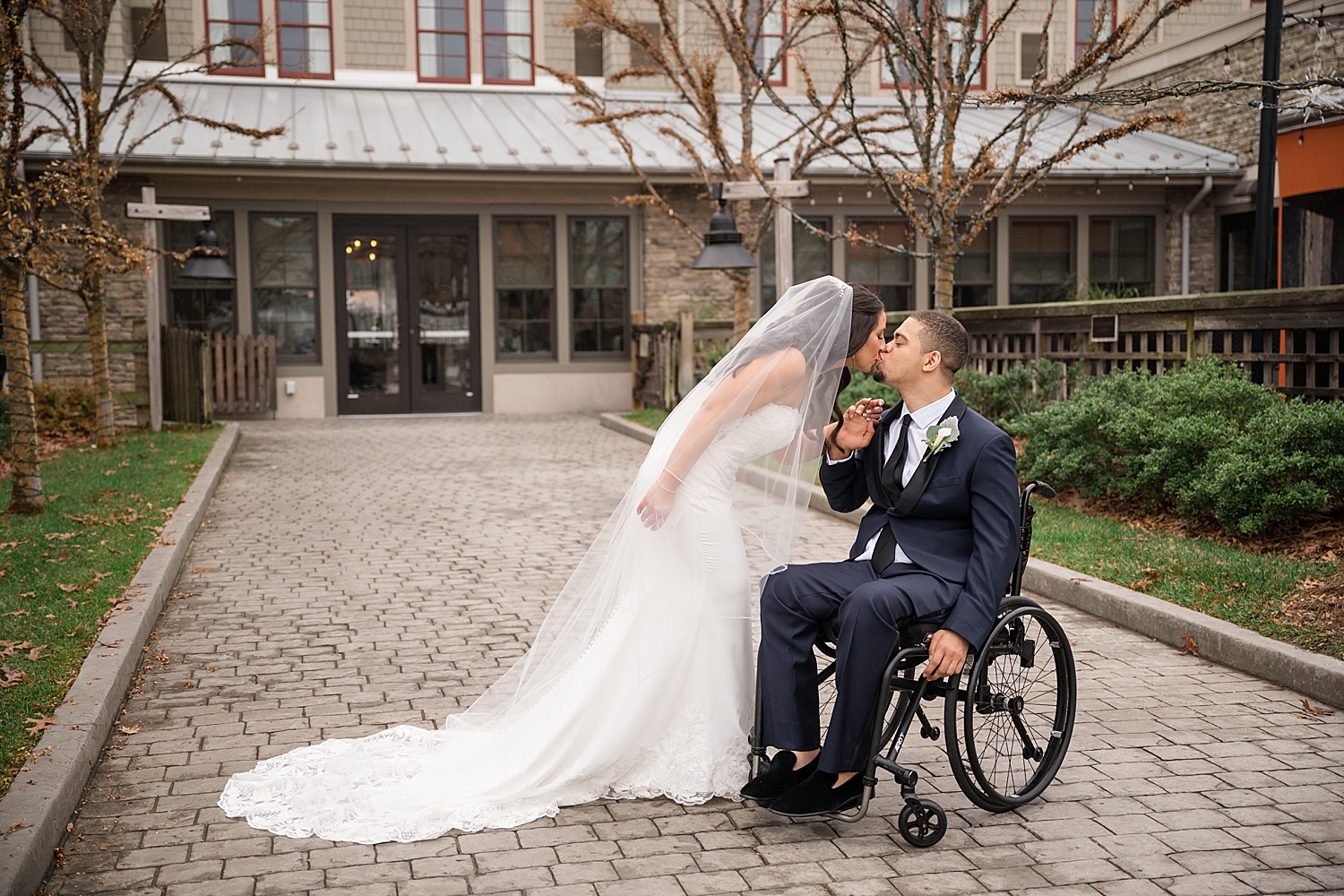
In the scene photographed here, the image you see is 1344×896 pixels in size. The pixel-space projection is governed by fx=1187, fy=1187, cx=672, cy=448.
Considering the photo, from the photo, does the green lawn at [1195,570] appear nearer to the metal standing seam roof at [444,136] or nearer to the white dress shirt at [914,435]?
the white dress shirt at [914,435]

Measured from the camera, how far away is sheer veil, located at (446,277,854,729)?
13.9 ft

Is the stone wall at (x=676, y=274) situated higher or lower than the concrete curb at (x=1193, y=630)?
higher

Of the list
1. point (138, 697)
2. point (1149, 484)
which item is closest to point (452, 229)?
point (1149, 484)

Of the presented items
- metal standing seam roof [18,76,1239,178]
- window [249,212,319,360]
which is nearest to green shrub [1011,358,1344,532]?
metal standing seam roof [18,76,1239,178]

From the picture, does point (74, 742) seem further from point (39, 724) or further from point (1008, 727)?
point (1008, 727)

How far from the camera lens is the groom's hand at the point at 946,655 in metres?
3.69

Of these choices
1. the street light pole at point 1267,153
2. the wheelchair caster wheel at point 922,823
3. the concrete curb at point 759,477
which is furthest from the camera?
the street light pole at point 1267,153

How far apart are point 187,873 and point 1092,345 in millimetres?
9377

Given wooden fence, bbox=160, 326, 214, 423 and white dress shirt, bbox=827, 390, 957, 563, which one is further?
wooden fence, bbox=160, 326, 214, 423

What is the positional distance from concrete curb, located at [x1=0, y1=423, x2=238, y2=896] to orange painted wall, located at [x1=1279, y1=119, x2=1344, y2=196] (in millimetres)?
13091

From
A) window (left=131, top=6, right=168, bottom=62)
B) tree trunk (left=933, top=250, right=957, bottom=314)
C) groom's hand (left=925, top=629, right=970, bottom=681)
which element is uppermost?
window (left=131, top=6, right=168, bottom=62)

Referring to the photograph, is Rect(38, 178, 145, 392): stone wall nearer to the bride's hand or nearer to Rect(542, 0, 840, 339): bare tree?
Rect(542, 0, 840, 339): bare tree

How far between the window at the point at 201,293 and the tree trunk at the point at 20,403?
9.59 metres

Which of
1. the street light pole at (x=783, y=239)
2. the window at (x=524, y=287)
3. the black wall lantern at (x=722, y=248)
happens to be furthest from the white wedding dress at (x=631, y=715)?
the window at (x=524, y=287)
